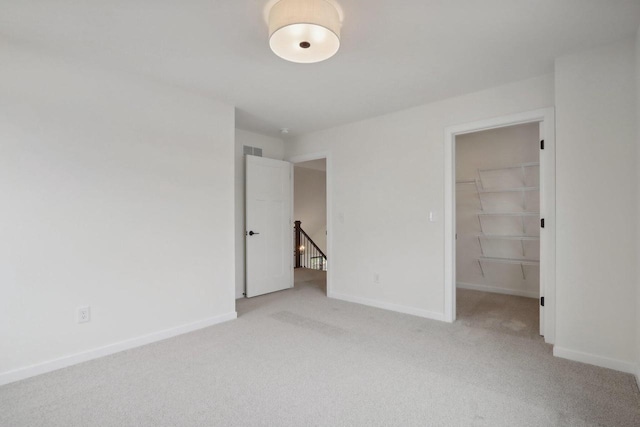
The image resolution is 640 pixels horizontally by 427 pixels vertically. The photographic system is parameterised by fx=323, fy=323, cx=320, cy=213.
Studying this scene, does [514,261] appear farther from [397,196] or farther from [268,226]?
[268,226]

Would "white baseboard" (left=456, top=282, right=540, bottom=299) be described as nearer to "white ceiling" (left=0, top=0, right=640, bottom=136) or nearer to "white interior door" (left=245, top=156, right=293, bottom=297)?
"white interior door" (left=245, top=156, right=293, bottom=297)

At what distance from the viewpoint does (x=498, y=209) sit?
4773mm

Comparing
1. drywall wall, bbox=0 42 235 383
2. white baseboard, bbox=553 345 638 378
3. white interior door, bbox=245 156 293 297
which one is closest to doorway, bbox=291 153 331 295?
white interior door, bbox=245 156 293 297

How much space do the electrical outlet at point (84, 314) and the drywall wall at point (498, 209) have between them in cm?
475

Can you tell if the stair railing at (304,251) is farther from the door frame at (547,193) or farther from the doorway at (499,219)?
the door frame at (547,193)

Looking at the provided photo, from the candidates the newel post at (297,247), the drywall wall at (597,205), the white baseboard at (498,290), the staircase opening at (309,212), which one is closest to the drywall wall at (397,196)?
the drywall wall at (597,205)

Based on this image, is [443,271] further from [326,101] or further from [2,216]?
[2,216]

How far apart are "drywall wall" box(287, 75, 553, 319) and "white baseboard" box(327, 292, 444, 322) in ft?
0.04

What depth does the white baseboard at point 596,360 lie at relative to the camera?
2311 mm

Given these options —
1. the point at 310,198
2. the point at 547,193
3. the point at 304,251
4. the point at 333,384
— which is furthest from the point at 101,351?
the point at 310,198

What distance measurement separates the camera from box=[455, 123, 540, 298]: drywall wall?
4492 mm

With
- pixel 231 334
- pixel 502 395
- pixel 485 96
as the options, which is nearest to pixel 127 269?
pixel 231 334

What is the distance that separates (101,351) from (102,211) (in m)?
1.14

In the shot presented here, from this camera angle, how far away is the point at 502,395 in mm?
2037
